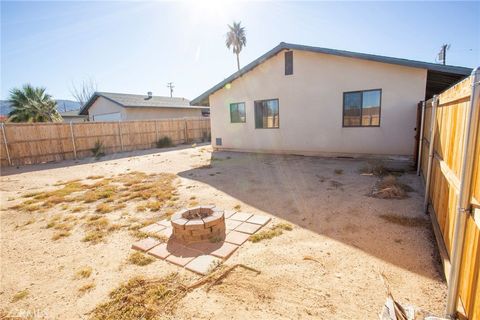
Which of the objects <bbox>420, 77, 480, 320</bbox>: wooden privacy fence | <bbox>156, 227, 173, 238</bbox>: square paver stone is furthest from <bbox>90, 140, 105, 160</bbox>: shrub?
<bbox>420, 77, 480, 320</bbox>: wooden privacy fence

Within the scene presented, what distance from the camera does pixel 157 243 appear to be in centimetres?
326

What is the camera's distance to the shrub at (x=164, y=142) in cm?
1623

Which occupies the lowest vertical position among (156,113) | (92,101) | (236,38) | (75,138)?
(75,138)

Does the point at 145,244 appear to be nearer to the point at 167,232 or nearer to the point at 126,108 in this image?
the point at 167,232

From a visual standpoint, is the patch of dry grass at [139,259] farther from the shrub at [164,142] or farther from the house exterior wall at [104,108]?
the house exterior wall at [104,108]

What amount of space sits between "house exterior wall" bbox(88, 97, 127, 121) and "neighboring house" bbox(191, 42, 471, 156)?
10820 millimetres

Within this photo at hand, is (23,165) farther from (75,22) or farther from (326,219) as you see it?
(326,219)

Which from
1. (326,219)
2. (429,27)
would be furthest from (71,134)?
(429,27)

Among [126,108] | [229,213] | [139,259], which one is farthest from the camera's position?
[126,108]

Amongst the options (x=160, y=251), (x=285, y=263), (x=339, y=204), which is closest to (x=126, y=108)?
(x=160, y=251)

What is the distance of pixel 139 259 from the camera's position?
9.40 feet

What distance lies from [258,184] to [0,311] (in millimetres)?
4800

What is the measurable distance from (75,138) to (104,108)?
8998 millimetres

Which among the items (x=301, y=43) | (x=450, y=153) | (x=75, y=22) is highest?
(x=75, y=22)
